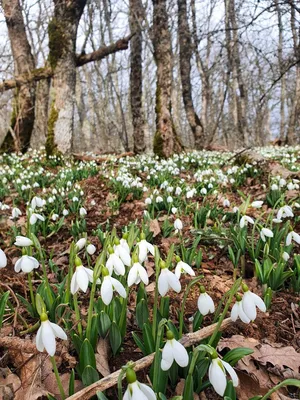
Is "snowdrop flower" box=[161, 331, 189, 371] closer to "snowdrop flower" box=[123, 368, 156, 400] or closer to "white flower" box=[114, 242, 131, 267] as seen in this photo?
"snowdrop flower" box=[123, 368, 156, 400]

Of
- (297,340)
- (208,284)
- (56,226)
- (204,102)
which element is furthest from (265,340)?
(204,102)

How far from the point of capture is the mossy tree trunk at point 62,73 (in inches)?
276

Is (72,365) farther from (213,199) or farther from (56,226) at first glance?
(213,199)

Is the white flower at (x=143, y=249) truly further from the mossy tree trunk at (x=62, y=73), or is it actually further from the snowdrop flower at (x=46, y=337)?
the mossy tree trunk at (x=62, y=73)

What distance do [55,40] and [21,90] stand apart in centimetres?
193

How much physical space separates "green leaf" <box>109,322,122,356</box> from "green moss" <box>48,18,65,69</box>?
23.4ft

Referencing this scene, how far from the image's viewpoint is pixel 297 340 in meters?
1.52

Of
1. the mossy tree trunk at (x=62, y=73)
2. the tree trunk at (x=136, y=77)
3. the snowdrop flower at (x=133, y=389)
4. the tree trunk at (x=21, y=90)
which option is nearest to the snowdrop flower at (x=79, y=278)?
the snowdrop flower at (x=133, y=389)

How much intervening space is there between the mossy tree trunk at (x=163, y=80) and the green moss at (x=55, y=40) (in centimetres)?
208

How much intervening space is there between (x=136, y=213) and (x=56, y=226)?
0.90m

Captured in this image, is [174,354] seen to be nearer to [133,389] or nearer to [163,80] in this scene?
[133,389]

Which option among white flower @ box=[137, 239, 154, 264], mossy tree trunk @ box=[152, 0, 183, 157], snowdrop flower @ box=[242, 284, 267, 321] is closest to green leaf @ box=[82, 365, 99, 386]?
white flower @ box=[137, 239, 154, 264]

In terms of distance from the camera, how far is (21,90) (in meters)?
8.35

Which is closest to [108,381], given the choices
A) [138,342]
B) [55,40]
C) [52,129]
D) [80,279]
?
[138,342]
